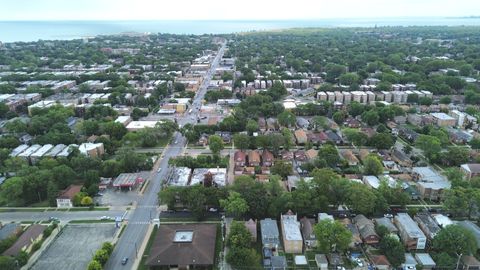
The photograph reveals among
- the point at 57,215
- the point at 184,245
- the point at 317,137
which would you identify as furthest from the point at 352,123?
the point at 57,215

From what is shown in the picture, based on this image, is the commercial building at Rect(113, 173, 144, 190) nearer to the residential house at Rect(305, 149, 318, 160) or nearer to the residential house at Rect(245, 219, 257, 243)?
the residential house at Rect(245, 219, 257, 243)

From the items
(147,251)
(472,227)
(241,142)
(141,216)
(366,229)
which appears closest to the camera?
(147,251)

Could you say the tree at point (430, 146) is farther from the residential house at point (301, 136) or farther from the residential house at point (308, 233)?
the residential house at point (308, 233)

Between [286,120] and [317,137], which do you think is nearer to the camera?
[317,137]

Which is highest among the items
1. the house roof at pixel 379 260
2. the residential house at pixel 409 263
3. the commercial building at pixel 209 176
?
the commercial building at pixel 209 176

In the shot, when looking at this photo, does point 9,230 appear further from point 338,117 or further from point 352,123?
point 352,123

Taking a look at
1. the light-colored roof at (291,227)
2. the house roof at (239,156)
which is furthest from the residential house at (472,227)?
the house roof at (239,156)

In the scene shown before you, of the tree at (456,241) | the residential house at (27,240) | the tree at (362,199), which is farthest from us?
the tree at (362,199)
